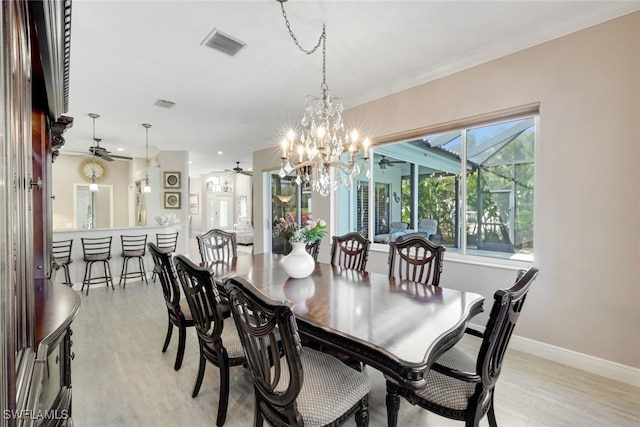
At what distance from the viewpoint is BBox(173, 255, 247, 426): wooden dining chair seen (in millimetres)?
1750

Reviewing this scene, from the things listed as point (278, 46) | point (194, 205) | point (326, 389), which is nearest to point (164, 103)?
point (278, 46)

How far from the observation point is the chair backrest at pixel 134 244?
208 inches

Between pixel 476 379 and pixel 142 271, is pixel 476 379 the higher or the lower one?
the higher one

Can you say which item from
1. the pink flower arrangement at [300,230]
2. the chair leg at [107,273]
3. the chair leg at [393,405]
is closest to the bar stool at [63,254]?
the chair leg at [107,273]

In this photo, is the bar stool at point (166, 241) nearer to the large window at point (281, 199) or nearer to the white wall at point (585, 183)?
the large window at point (281, 199)

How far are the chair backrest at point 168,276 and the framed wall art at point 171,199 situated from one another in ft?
16.8

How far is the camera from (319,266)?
295 cm

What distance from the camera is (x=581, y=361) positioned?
2.48 meters

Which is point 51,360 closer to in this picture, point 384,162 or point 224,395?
point 224,395

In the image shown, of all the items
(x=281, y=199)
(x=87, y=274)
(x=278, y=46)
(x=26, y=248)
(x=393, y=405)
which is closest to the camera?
(x=26, y=248)

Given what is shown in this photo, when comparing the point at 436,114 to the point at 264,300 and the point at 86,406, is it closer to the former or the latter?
the point at 264,300

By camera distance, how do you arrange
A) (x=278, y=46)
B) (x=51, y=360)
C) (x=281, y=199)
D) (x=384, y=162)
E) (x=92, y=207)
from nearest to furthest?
(x=51, y=360) → (x=278, y=46) → (x=384, y=162) → (x=281, y=199) → (x=92, y=207)

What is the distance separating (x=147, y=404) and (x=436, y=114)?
3769mm

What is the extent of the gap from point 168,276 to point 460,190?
10.3 feet
